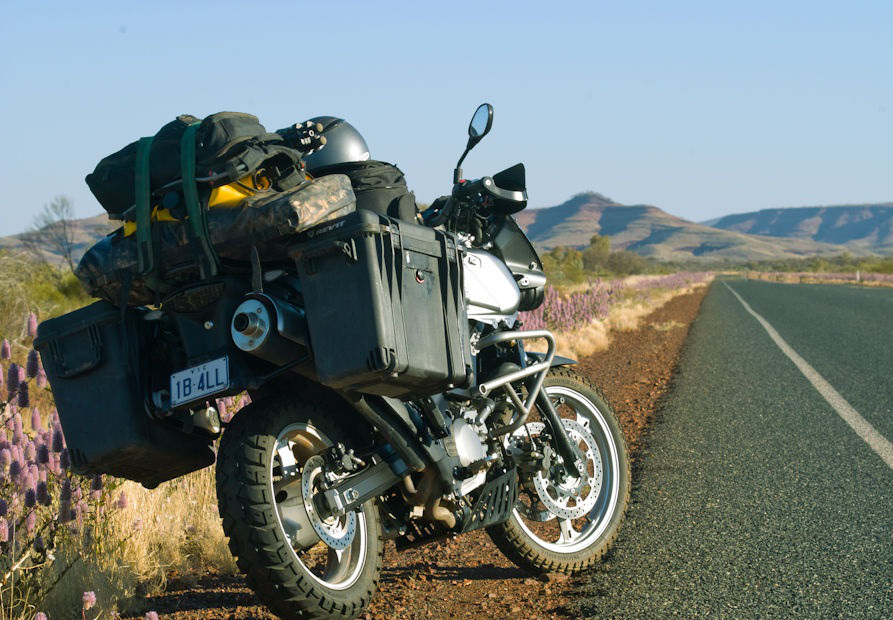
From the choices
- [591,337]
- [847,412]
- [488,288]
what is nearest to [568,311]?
[591,337]

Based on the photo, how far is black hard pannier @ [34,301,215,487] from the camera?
122 inches

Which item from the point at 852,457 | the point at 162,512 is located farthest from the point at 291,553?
the point at 852,457

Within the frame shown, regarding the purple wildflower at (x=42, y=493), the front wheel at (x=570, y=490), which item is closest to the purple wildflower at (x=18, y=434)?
the purple wildflower at (x=42, y=493)

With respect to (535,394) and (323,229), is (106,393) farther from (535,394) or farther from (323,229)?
(535,394)

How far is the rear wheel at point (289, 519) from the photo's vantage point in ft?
9.68

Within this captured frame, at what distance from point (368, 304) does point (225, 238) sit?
52cm

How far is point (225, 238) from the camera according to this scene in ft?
9.91

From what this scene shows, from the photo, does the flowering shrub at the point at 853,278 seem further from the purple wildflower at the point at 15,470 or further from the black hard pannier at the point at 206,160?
the purple wildflower at the point at 15,470


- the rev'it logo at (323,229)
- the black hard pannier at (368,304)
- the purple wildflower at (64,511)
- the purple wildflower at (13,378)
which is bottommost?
the purple wildflower at (64,511)

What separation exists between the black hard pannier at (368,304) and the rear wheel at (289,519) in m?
0.29

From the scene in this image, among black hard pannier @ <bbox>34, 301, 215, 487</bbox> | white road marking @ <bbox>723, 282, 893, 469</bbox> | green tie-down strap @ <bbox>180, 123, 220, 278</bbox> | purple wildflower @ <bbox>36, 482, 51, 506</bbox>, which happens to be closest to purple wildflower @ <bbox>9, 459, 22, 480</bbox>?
purple wildflower @ <bbox>36, 482, 51, 506</bbox>

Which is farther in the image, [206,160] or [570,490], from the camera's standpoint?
[570,490]

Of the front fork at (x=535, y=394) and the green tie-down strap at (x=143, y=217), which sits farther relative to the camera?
the front fork at (x=535, y=394)

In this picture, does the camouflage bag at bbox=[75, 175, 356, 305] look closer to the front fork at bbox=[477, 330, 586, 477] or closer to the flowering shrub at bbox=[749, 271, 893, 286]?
the front fork at bbox=[477, 330, 586, 477]
